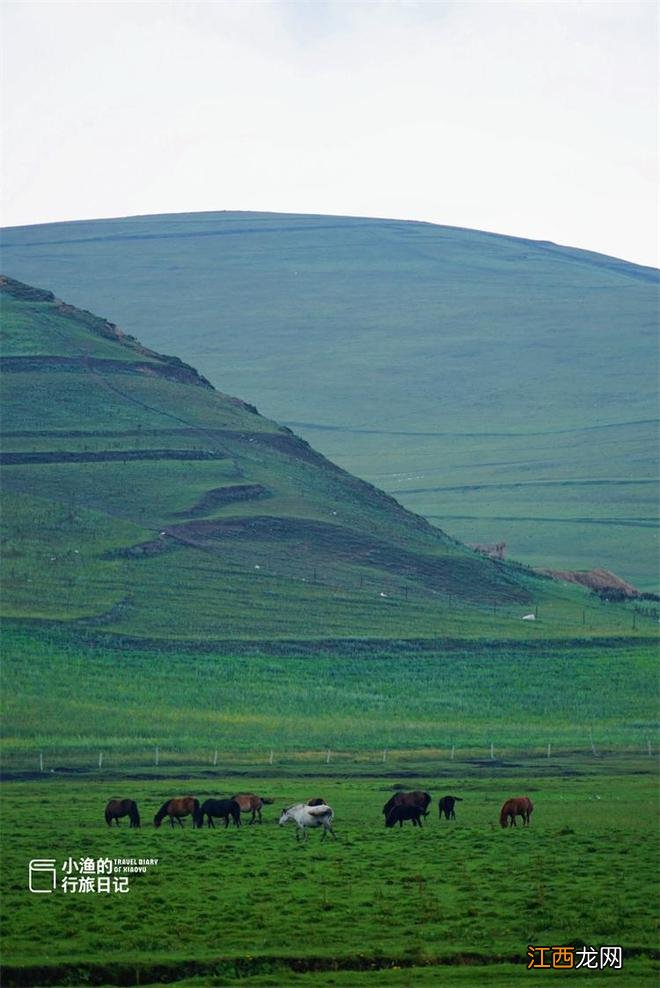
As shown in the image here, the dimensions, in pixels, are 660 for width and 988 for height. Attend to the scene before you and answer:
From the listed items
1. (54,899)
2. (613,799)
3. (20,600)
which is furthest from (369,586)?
Result: (54,899)

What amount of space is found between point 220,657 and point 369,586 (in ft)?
51.2

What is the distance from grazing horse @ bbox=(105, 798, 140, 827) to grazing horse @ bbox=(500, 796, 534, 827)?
8.23m

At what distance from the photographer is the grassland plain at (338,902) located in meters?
24.3


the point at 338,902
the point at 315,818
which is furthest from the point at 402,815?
the point at 338,902

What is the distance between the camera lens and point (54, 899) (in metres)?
28.1

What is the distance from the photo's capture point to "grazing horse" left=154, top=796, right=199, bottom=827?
37.7m

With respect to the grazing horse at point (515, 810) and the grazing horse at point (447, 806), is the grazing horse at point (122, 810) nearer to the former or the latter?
the grazing horse at point (447, 806)

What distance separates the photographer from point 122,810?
3766cm

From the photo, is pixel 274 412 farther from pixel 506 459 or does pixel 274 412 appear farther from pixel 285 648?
pixel 285 648

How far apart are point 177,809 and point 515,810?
7.67m

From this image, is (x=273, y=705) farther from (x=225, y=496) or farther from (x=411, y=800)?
(x=225, y=496)

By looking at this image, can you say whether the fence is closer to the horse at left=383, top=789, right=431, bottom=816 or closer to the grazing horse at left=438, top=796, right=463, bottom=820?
the grazing horse at left=438, top=796, right=463, bottom=820

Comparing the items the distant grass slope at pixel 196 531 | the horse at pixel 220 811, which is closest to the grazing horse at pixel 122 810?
the horse at pixel 220 811

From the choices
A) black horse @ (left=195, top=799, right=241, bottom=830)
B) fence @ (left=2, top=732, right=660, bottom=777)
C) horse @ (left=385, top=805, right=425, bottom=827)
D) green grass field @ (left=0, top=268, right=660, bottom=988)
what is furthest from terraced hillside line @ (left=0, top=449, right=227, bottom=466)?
horse @ (left=385, top=805, right=425, bottom=827)
